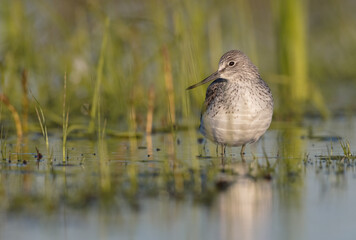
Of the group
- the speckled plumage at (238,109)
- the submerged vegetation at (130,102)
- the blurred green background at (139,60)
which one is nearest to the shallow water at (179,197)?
the submerged vegetation at (130,102)

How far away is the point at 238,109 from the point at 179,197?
2260mm

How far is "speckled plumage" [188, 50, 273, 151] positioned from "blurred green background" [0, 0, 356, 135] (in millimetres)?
338

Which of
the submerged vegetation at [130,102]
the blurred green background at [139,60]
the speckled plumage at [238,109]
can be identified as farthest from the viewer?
the blurred green background at [139,60]

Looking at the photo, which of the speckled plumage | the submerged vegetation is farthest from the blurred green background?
the speckled plumage

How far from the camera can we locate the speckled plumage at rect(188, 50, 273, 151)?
7.27 metres

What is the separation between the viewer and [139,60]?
10281 millimetres

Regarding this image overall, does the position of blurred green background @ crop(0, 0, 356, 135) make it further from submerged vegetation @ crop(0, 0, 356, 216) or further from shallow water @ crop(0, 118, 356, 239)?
shallow water @ crop(0, 118, 356, 239)

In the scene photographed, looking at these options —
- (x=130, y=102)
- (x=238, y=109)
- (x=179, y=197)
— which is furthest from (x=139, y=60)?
(x=179, y=197)

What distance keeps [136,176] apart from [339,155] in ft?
6.96

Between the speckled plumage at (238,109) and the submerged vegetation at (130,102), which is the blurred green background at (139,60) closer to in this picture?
the submerged vegetation at (130,102)

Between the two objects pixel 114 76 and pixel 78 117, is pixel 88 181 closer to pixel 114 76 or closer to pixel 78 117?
pixel 114 76

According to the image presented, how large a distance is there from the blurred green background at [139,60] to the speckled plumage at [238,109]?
0.34m

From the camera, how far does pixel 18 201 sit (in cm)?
506

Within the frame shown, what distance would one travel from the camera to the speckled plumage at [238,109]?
23.9ft
